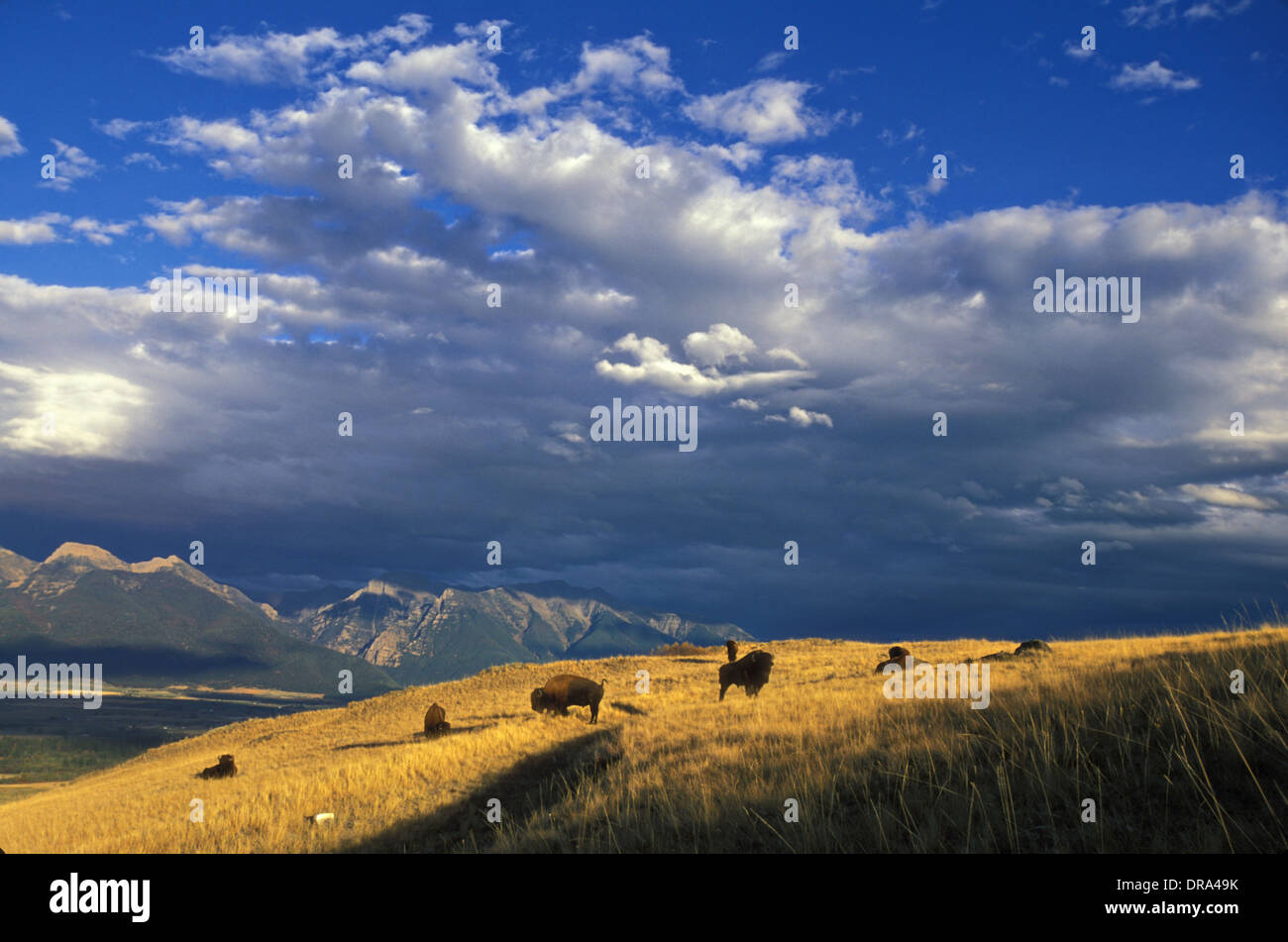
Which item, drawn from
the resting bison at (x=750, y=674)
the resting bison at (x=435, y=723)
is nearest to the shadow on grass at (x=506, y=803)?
the resting bison at (x=750, y=674)

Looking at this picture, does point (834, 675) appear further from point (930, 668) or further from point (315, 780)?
point (315, 780)

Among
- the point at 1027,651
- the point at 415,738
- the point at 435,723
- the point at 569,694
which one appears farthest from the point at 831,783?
the point at 1027,651

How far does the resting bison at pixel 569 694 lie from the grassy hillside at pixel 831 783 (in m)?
→ 1.75

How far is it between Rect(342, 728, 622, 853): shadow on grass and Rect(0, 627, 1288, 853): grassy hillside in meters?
0.08

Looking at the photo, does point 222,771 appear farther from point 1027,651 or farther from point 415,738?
point 1027,651

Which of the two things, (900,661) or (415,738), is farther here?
(900,661)

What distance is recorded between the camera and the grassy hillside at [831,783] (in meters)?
7.20

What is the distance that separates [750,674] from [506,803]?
13267 mm

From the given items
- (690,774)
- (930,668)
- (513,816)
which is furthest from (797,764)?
(930,668)

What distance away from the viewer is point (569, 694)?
88.0 ft

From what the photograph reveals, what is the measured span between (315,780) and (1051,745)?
61.9 ft
